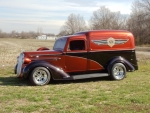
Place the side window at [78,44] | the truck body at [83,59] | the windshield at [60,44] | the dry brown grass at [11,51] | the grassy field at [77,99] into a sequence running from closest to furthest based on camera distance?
the grassy field at [77,99] < the truck body at [83,59] < the side window at [78,44] < the windshield at [60,44] < the dry brown grass at [11,51]

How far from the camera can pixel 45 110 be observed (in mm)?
5648

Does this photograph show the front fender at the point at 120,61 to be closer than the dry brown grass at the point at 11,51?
Yes

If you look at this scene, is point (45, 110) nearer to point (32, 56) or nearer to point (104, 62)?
point (32, 56)

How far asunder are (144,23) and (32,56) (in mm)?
50720

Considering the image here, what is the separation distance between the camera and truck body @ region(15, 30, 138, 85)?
29.6 ft

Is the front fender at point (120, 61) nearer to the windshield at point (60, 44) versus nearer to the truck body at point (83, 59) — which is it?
the truck body at point (83, 59)

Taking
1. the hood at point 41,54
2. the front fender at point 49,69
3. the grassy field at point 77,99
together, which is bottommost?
the grassy field at point 77,99

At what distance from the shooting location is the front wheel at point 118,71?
978 centimetres

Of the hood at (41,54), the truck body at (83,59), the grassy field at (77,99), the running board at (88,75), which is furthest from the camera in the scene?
the running board at (88,75)

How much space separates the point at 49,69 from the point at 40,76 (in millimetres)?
400

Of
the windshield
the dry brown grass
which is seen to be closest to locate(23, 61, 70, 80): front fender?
the windshield

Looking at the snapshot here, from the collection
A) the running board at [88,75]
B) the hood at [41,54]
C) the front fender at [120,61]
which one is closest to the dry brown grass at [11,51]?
the hood at [41,54]

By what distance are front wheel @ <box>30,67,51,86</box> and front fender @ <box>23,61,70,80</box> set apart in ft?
0.37

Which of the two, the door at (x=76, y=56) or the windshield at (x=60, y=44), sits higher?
the windshield at (x=60, y=44)
